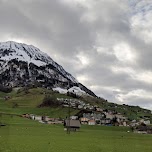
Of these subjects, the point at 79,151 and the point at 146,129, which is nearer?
the point at 79,151

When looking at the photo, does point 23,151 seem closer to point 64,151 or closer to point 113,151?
point 64,151

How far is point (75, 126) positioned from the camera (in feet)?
446

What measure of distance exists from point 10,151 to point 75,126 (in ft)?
330

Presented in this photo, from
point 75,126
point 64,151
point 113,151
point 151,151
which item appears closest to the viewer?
point 64,151

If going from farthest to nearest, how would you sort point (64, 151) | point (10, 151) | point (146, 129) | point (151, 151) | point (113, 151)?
point (146, 129) → point (151, 151) → point (113, 151) → point (64, 151) → point (10, 151)

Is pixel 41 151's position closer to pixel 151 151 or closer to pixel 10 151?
pixel 10 151

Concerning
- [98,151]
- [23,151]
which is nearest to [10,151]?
[23,151]

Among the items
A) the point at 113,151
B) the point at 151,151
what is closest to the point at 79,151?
the point at 113,151

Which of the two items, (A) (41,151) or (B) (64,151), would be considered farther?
(B) (64,151)

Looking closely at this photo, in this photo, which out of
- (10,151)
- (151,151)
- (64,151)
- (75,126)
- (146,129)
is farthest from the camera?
(146,129)

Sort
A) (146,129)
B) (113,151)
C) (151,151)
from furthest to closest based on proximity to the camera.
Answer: (146,129) → (151,151) → (113,151)

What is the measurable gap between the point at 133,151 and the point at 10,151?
18.8 metres

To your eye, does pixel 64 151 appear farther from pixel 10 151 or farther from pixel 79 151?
pixel 10 151

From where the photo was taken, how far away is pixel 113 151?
1737 inches
